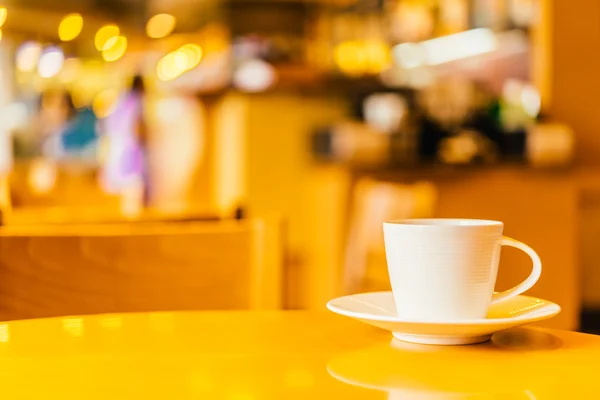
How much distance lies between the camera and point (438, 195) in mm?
4543

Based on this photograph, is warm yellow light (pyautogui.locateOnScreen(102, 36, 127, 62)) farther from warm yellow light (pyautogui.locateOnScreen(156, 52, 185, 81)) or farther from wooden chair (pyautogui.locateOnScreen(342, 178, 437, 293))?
wooden chair (pyautogui.locateOnScreen(342, 178, 437, 293))

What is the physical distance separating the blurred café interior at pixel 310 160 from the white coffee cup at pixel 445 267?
1.44 feet

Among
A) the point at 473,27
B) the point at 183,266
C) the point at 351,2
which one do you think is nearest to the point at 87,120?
the point at 351,2

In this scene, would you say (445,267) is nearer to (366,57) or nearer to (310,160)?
(310,160)

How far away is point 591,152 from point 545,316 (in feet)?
14.3

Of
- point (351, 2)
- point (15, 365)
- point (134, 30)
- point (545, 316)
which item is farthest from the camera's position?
point (134, 30)

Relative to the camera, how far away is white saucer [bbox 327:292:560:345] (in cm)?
72

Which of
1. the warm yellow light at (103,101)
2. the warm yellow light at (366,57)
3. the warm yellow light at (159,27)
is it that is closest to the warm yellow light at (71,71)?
the warm yellow light at (103,101)

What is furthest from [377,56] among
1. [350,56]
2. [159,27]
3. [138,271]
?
[138,271]

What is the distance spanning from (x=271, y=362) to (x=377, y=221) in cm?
227

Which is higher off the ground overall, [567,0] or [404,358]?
[567,0]

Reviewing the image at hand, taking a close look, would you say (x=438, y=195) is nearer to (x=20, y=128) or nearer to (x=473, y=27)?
(x=473, y=27)

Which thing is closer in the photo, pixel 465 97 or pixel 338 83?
pixel 465 97

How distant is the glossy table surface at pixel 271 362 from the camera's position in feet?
1.90
